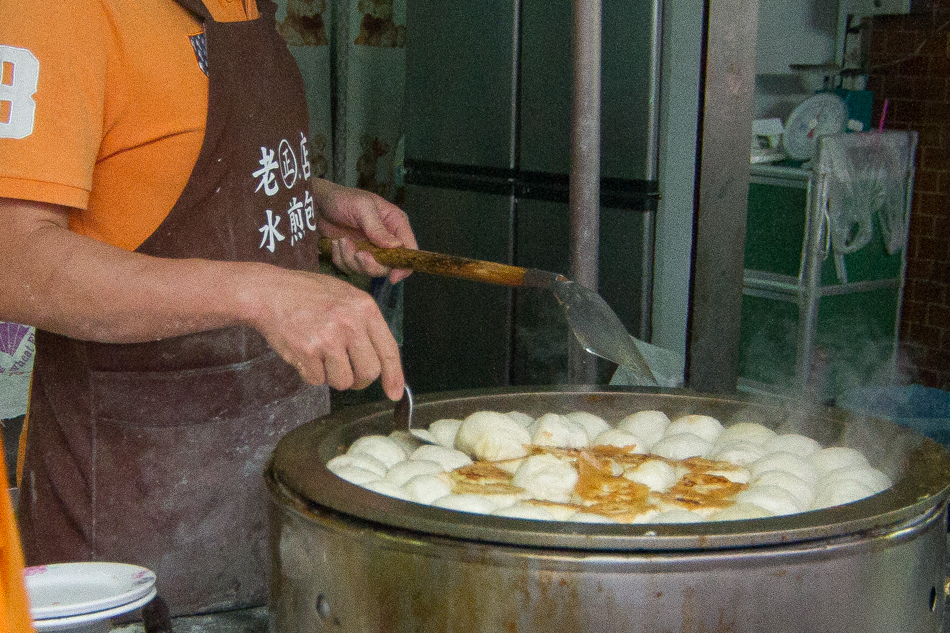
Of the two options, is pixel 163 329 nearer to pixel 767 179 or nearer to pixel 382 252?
pixel 382 252

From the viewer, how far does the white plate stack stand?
3.38ft

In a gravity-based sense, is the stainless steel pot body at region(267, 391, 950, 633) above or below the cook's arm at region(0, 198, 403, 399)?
below

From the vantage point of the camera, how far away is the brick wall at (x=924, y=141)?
529cm

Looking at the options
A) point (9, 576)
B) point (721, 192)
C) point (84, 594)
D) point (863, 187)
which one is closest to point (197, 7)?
point (84, 594)

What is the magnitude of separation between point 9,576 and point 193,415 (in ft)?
3.59

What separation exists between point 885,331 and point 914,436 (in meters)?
4.26

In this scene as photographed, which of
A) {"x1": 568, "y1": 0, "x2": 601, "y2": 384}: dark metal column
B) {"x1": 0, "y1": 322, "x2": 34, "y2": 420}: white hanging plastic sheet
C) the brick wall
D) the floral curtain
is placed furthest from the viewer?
the brick wall

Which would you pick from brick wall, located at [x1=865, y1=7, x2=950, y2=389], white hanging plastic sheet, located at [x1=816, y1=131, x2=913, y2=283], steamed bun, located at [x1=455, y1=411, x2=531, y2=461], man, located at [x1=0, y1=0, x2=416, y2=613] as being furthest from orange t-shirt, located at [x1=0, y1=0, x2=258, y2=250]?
brick wall, located at [x1=865, y1=7, x2=950, y2=389]

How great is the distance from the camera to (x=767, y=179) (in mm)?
4871

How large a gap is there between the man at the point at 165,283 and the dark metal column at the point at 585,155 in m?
0.44

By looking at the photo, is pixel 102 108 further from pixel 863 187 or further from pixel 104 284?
pixel 863 187

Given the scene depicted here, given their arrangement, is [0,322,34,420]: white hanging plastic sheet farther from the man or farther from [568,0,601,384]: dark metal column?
[568,0,601,384]: dark metal column

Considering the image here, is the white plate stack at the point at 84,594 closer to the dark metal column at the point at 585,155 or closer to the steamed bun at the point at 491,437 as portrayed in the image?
the steamed bun at the point at 491,437

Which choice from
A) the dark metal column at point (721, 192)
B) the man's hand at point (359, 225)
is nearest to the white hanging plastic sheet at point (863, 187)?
the dark metal column at point (721, 192)
